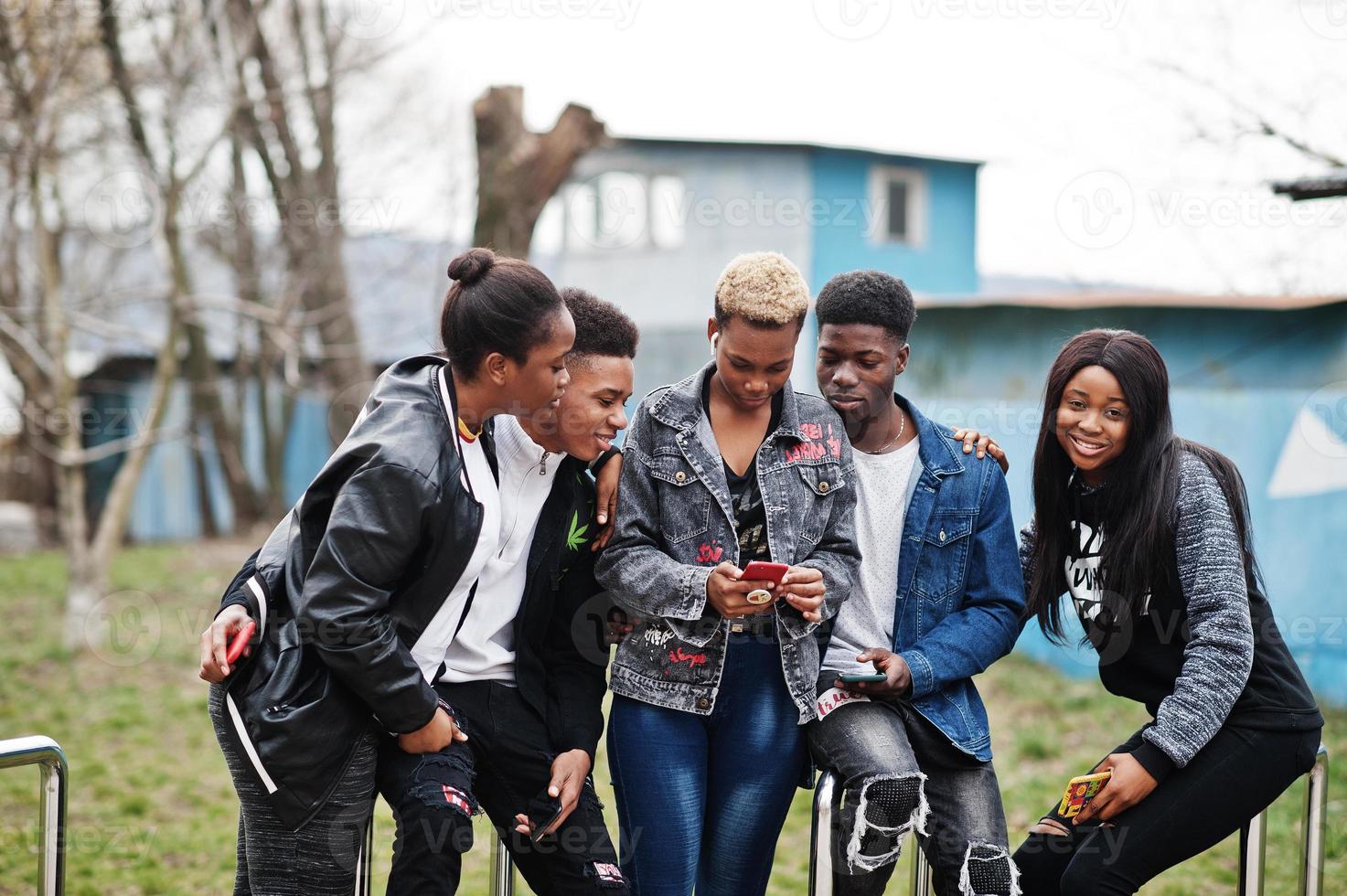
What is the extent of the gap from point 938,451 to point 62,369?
6603 millimetres

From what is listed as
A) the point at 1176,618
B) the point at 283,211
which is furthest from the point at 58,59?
the point at 1176,618

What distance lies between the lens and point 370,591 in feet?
7.20

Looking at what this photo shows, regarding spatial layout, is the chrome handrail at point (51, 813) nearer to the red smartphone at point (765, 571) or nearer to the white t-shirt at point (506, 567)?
the white t-shirt at point (506, 567)

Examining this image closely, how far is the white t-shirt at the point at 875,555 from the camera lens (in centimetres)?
274

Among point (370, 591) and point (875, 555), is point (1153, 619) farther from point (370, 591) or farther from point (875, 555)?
point (370, 591)

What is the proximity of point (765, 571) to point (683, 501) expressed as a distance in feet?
0.99

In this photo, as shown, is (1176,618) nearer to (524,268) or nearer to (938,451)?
(938,451)

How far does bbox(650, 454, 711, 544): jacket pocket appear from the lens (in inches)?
102

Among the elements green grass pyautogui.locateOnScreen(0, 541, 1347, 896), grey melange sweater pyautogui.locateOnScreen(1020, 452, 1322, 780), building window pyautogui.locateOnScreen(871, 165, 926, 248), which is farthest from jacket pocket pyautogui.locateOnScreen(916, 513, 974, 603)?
building window pyautogui.locateOnScreen(871, 165, 926, 248)

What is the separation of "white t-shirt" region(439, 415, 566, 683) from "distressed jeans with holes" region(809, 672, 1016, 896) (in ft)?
2.41

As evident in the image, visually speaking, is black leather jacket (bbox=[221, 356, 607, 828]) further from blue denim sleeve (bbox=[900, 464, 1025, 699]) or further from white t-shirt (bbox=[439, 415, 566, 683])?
blue denim sleeve (bbox=[900, 464, 1025, 699])

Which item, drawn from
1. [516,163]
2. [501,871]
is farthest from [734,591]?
[516,163]

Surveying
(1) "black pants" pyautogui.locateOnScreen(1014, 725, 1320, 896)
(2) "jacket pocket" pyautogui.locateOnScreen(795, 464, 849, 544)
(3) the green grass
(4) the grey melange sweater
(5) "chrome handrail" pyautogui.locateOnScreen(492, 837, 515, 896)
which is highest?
(2) "jacket pocket" pyautogui.locateOnScreen(795, 464, 849, 544)

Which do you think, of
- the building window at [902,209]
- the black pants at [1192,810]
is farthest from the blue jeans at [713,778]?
the building window at [902,209]
